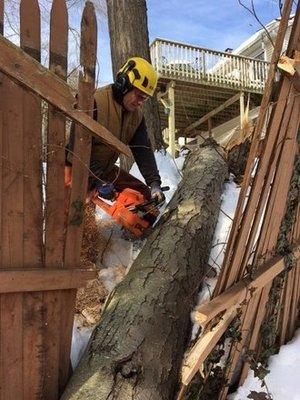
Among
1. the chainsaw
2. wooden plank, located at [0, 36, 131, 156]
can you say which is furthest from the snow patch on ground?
wooden plank, located at [0, 36, 131, 156]

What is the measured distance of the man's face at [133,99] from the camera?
374cm

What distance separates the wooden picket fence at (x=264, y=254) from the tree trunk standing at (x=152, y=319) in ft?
0.75

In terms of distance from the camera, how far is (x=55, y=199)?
2.33m

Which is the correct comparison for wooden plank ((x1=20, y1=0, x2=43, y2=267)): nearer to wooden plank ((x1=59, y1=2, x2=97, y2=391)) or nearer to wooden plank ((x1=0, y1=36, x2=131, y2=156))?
wooden plank ((x1=0, y1=36, x2=131, y2=156))

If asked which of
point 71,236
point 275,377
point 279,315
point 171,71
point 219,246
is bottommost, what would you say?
point 275,377

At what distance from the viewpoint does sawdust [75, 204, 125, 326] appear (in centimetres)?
320

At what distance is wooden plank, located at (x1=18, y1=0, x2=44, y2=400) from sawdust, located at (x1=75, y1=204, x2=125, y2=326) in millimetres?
663

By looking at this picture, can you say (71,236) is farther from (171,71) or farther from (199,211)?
(171,71)

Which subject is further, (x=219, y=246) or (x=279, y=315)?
(x=219, y=246)

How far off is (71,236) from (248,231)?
36.5 inches

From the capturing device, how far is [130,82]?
12.0 ft

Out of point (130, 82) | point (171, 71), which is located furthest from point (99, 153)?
point (171, 71)

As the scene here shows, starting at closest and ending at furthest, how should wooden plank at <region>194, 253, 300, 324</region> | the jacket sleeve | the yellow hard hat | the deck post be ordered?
wooden plank at <region>194, 253, 300, 324</region> < the yellow hard hat < the jacket sleeve < the deck post

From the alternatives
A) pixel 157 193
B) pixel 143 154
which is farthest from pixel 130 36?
pixel 157 193
